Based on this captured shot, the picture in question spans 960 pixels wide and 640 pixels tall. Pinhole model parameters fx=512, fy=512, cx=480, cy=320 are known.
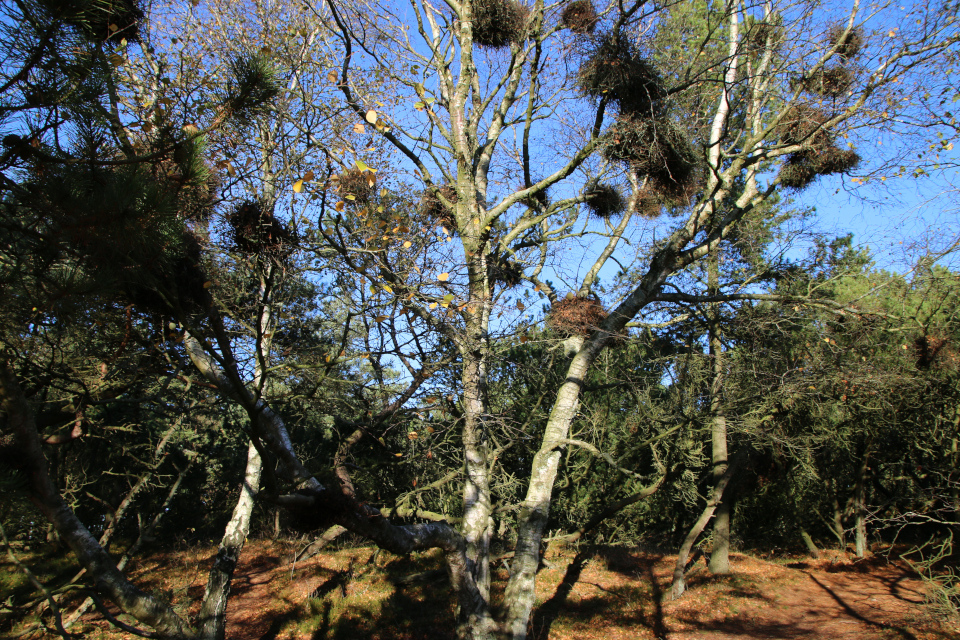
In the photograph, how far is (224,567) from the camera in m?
6.20

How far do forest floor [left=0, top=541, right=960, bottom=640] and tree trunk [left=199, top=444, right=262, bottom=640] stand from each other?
82 centimetres

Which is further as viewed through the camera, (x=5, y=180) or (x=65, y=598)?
(x=65, y=598)

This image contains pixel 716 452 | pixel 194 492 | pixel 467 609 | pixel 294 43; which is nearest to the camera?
pixel 467 609

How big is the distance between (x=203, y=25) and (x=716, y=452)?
440 inches

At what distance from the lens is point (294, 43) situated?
518 centimetres

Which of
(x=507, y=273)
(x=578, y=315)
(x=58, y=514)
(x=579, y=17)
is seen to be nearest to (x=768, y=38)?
(x=579, y=17)

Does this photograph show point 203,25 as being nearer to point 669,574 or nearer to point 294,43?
point 294,43

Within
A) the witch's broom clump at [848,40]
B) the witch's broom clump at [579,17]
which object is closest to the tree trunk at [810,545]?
the witch's broom clump at [848,40]

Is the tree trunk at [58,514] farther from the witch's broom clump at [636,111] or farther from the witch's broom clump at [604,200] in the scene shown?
the witch's broom clump at [604,200]

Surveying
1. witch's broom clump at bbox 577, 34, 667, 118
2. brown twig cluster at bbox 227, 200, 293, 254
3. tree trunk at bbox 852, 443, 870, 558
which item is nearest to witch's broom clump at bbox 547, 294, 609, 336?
witch's broom clump at bbox 577, 34, 667, 118

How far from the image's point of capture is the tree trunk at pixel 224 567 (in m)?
5.95

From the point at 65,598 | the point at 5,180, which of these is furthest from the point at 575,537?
the point at 65,598

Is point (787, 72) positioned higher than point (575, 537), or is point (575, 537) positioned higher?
point (787, 72)

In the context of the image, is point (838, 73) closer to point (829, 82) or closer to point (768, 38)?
point (829, 82)
